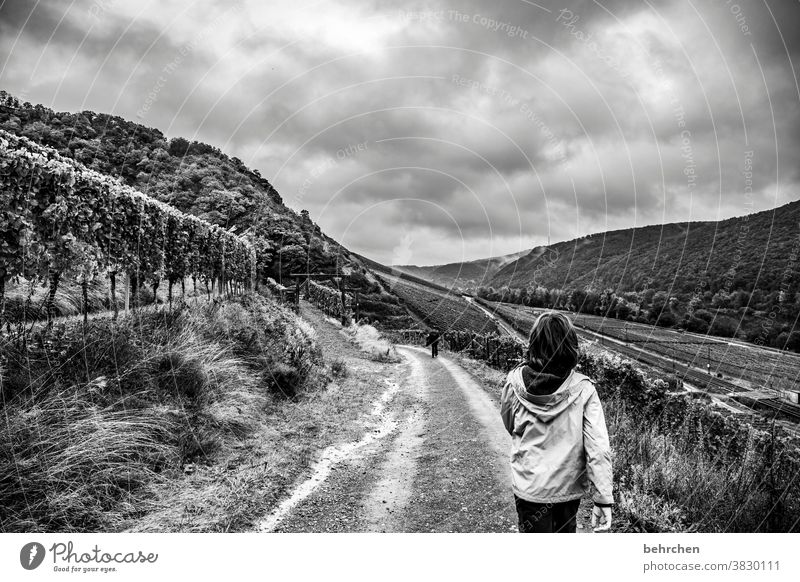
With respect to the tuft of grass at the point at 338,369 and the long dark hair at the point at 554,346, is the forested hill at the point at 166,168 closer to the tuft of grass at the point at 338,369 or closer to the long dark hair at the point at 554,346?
the tuft of grass at the point at 338,369

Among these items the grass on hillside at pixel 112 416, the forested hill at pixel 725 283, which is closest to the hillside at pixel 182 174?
the grass on hillside at pixel 112 416

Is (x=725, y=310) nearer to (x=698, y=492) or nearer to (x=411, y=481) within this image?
(x=698, y=492)

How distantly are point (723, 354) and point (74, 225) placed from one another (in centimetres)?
4139

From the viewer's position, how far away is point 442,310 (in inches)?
2717

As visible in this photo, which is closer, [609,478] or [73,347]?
[609,478]

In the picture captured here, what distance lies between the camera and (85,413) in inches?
205

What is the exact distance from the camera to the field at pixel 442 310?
55.5m

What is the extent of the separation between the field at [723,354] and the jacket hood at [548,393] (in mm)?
6219

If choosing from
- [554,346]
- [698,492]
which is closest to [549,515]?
[554,346]

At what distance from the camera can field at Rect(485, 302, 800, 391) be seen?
728 inches

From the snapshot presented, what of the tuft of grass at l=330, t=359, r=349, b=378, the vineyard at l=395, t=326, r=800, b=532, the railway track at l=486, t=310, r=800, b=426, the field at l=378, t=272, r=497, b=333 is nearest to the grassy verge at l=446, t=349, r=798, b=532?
the vineyard at l=395, t=326, r=800, b=532

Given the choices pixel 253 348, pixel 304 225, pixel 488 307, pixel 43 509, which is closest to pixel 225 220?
pixel 304 225
